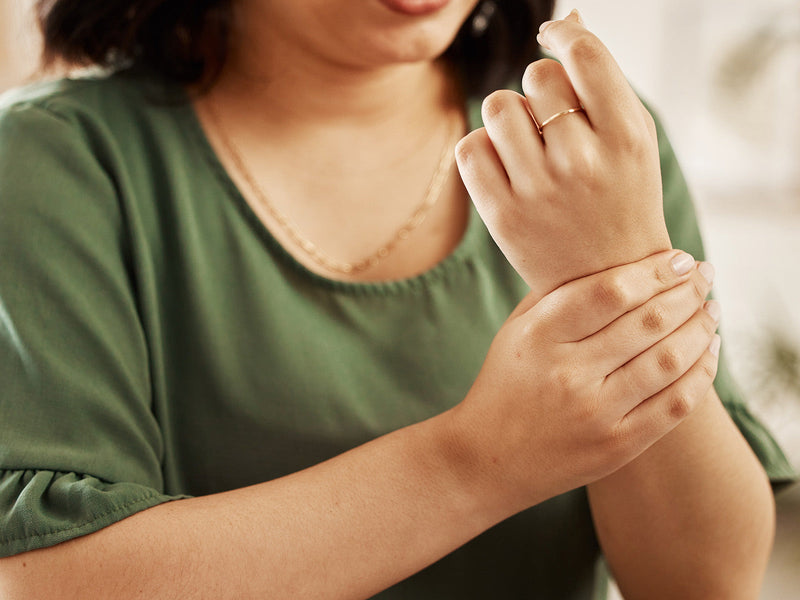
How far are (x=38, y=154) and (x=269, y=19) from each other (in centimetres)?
27

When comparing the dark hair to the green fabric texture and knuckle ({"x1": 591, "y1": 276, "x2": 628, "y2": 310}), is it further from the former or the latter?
knuckle ({"x1": 591, "y1": 276, "x2": 628, "y2": 310})

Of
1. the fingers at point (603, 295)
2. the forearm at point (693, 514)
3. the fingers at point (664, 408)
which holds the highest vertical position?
the fingers at point (603, 295)

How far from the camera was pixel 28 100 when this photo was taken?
0.75 meters

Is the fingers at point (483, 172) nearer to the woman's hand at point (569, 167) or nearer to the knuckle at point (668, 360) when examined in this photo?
the woman's hand at point (569, 167)

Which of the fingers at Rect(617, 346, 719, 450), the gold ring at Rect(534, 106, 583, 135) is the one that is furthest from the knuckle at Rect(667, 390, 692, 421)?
the gold ring at Rect(534, 106, 583, 135)

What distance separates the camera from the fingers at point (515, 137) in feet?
1.68

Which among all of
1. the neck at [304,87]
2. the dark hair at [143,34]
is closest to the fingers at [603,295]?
the neck at [304,87]

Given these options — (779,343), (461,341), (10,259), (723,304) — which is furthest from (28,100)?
(723,304)

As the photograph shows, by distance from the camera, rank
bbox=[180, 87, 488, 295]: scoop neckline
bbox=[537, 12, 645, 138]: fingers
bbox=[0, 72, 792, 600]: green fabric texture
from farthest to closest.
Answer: bbox=[180, 87, 488, 295]: scoop neckline, bbox=[0, 72, 792, 600]: green fabric texture, bbox=[537, 12, 645, 138]: fingers

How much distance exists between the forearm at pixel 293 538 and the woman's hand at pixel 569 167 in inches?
6.5

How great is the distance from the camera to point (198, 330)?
2.43 ft

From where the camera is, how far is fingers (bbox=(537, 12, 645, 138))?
0.50m

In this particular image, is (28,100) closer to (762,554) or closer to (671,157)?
(671,157)

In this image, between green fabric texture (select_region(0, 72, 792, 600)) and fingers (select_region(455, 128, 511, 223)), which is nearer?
fingers (select_region(455, 128, 511, 223))
